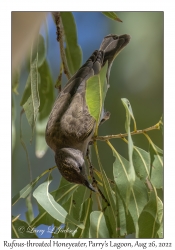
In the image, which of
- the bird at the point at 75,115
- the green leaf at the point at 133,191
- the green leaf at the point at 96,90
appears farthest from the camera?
the bird at the point at 75,115

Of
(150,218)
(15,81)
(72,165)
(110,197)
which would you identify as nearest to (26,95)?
(15,81)

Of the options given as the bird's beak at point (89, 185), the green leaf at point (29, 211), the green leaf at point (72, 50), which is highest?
the green leaf at point (72, 50)

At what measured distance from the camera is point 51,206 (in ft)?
5.20

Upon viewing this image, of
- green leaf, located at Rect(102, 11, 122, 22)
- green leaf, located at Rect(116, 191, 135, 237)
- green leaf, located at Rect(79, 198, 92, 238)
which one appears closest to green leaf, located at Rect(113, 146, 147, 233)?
green leaf, located at Rect(116, 191, 135, 237)

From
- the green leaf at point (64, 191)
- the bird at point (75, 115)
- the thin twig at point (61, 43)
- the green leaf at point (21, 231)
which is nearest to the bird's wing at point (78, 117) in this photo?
the bird at point (75, 115)

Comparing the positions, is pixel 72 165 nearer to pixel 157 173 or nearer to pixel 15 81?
pixel 157 173

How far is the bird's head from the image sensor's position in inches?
66.5

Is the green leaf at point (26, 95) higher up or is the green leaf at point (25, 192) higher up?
the green leaf at point (26, 95)

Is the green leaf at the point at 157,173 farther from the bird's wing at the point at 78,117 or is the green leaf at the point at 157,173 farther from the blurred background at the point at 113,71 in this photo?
the bird's wing at the point at 78,117

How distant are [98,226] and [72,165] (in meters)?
0.28

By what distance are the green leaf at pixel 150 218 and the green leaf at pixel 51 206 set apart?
0.79ft

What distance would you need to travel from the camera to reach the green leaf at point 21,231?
169 cm

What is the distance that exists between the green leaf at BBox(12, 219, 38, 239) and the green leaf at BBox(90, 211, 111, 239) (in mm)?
259

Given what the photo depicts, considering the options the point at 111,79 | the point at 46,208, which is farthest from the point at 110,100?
the point at 46,208
